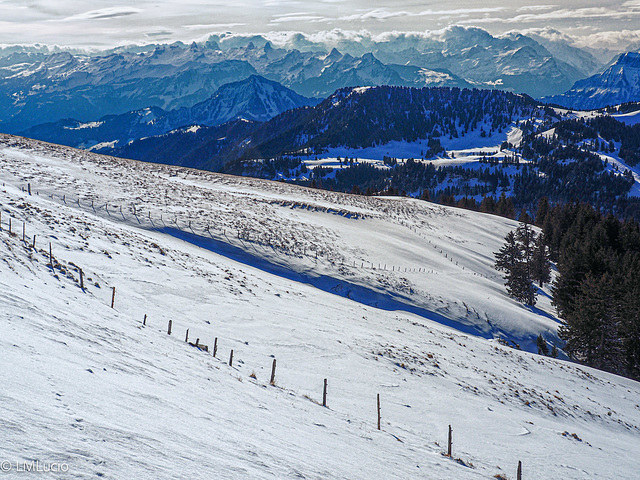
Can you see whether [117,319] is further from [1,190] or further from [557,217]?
[557,217]

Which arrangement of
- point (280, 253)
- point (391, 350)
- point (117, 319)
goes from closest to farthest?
point (117, 319), point (391, 350), point (280, 253)

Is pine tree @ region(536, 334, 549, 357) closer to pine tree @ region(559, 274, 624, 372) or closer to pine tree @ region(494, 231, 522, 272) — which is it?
pine tree @ region(559, 274, 624, 372)

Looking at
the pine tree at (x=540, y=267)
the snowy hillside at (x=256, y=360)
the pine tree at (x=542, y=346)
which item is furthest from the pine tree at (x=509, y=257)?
the pine tree at (x=542, y=346)

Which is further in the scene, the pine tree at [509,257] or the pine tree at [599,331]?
the pine tree at [509,257]

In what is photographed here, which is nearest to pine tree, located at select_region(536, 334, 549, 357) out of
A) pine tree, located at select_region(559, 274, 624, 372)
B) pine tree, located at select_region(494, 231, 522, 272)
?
pine tree, located at select_region(559, 274, 624, 372)

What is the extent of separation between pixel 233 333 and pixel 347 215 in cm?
4178

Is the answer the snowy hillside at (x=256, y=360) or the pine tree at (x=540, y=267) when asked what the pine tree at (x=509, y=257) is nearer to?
the pine tree at (x=540, y=267)

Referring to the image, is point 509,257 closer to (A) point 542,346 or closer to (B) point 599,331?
(B) point 599,331

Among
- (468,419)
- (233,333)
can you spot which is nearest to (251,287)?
(233,333)

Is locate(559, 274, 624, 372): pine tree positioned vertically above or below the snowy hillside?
below

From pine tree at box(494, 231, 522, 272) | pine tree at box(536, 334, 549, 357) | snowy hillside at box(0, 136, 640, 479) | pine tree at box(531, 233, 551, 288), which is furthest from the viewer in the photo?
pine tree at box(531, 233, 551, 288)

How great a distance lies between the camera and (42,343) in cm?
1013

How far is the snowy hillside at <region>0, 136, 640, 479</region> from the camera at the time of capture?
7969 millimetres

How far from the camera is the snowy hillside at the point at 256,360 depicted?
7.97 metres
